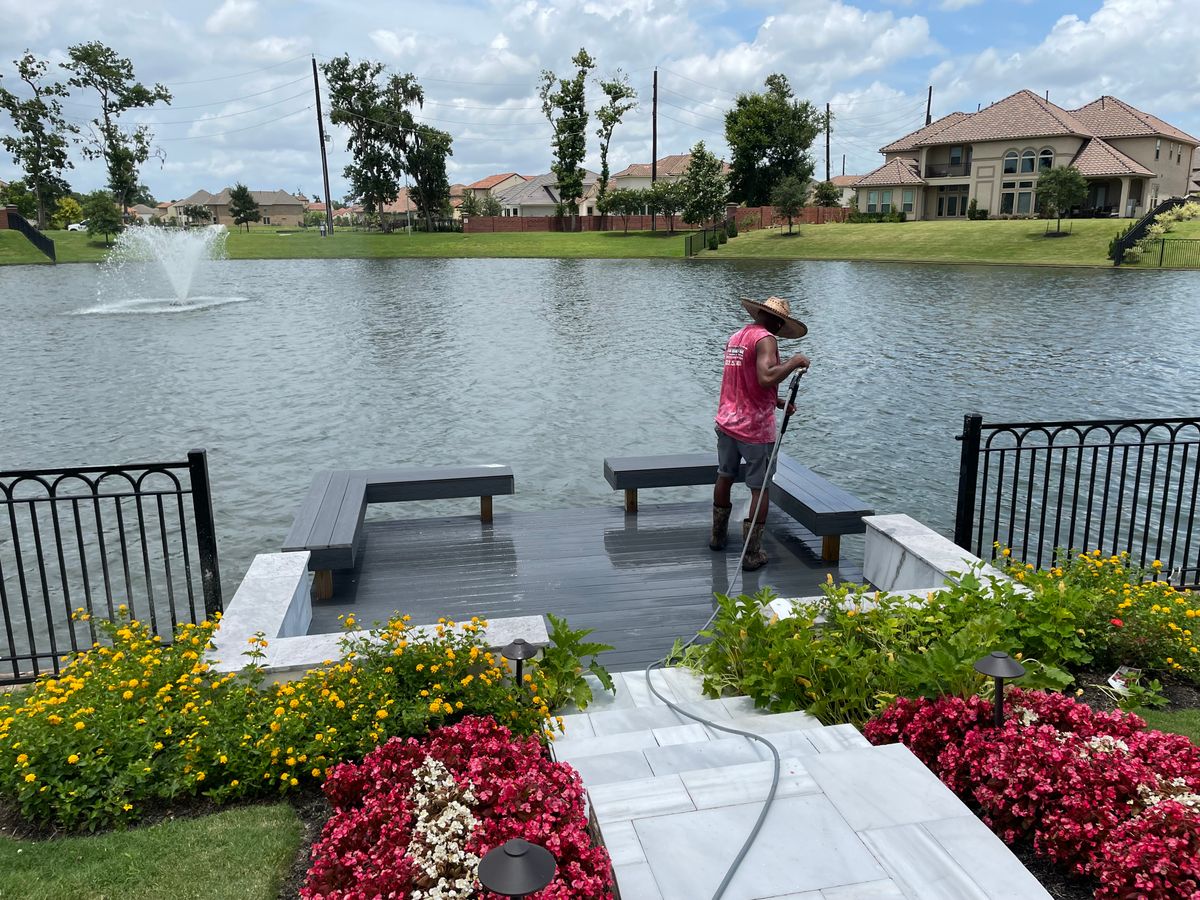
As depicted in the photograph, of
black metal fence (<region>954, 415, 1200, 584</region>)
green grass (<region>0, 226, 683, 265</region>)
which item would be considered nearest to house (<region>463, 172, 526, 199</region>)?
green grass (<region>0, 226, 683, 265</region>)

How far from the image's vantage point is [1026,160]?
6438 cm

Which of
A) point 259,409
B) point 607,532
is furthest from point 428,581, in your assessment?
point 259,409

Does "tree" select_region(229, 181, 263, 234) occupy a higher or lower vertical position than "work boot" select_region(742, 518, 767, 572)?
higher

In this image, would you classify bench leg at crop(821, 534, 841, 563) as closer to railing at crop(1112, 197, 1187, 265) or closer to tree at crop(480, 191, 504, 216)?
railing at crop(1112, 197, 1187, 265)

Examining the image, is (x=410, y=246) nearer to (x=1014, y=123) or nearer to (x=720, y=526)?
(x=1014, y=123)

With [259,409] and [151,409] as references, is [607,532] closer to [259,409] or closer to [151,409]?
[259,409]

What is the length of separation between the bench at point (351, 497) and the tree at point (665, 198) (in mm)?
59542

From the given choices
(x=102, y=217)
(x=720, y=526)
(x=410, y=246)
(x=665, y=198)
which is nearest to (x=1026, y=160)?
(x=665, y=198)

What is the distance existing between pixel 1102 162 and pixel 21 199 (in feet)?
262

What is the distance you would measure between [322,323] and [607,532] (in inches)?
826

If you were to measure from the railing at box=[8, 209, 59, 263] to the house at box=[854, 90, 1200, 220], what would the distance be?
2286 inches

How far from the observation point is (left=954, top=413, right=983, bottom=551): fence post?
6.57 metres

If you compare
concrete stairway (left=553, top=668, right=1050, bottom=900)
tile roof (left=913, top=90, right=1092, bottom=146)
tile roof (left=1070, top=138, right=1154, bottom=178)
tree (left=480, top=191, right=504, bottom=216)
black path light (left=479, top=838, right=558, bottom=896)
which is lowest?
concrete stairway (left=553, top=668, right=1050, bottom=900)

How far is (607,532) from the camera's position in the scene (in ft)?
26.8
